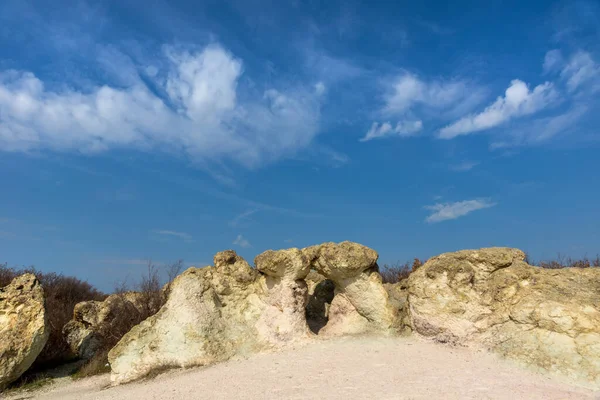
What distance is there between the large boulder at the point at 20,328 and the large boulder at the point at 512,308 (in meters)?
8.95

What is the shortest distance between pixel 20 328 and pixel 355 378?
8039 millimetres

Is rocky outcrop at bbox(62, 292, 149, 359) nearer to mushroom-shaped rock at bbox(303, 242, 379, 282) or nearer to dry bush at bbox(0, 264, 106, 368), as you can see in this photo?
dry bush at bbox(0, 264, 106, 368)

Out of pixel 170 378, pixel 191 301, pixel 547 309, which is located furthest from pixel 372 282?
pixel 170 378

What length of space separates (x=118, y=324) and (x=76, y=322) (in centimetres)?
220

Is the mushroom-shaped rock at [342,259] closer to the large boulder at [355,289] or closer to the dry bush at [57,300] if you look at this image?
the large boulder at [355,289]

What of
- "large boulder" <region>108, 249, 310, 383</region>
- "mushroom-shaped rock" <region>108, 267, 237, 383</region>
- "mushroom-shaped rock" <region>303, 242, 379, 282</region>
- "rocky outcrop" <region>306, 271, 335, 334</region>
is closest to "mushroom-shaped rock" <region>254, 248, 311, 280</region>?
"large boulder" <region>108, 249, 310, 383</region>

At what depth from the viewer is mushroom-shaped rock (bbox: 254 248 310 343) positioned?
378 inches

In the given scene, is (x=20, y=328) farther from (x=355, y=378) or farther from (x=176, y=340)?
(x=355, y=378)

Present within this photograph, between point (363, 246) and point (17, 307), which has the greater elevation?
point (363, 246)

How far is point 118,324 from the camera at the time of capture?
12508 mm

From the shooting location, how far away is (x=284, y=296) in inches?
390

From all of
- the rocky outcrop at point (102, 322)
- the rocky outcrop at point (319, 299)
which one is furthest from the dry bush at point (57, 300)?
the rocky outcrop at point (319, 299)

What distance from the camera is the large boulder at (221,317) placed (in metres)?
9.01

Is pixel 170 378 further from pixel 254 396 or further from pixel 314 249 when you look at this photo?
pixel 314 249
